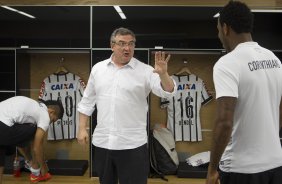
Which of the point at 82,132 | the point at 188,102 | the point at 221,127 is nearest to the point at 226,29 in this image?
the point at 221,127

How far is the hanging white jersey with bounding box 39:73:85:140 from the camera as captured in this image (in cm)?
429

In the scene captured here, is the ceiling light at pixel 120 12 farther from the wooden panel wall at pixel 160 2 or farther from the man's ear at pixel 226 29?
the man's ear at pixel 226 29

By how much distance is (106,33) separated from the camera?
393 centimetres

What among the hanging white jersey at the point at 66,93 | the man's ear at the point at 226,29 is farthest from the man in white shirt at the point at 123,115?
the hanging white jersey at the point at 66,93

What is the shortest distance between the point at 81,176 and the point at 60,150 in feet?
1.88

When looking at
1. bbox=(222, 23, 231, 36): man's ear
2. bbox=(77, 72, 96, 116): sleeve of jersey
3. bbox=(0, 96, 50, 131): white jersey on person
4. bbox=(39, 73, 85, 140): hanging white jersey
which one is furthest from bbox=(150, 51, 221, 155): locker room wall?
bbox=(222, 23, 231, 36): man's ear

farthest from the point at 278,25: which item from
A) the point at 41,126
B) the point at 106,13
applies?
the point at 41,126

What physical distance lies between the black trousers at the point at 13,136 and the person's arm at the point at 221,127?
2.35m

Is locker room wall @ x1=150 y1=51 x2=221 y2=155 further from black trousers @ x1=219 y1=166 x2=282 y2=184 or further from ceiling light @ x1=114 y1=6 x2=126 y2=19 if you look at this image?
black trousers @ x1=219 y1=166 x2=282 y2=184

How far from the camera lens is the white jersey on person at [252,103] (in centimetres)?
138

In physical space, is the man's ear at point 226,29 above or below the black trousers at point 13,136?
above

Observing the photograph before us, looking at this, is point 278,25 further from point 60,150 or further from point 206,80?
point 60,150

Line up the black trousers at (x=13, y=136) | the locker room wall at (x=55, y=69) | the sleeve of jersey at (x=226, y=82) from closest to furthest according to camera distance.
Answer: the sleeve of jersey at (x=226, y=82) → the black trousers at (x=13, y=136) → the locker room wall at (x=55, y=69)

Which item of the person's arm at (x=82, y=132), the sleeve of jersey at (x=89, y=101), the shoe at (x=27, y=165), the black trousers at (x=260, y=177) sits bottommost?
the shoe at (x=27, y=165)
